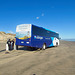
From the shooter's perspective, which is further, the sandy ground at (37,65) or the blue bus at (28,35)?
the blue bus at (28,35)

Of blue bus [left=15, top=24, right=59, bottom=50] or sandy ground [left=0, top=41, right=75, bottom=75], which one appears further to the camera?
blue bus [left=15, top=24, right=59, bottom=50]

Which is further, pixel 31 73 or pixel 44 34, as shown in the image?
pixel 44 34

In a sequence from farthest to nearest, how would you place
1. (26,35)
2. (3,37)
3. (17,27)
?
(3,37) < (17,27) < (26,35)

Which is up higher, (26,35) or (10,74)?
(26,35)

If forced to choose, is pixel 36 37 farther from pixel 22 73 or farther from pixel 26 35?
pixel 22 73

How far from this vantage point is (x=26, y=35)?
35.4 ft

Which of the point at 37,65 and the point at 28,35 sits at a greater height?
the point at 28,35

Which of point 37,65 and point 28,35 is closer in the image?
point 37,65

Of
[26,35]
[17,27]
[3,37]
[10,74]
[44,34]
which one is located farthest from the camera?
[3,37]

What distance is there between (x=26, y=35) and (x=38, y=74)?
730 cm

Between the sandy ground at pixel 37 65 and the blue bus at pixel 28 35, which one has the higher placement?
the blue bus at pixel 28 35

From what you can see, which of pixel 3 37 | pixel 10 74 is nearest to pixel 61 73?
pixel 10 74

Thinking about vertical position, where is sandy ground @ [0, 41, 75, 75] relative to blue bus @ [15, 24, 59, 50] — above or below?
below

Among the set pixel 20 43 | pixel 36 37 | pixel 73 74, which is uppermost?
pixel 36 37
